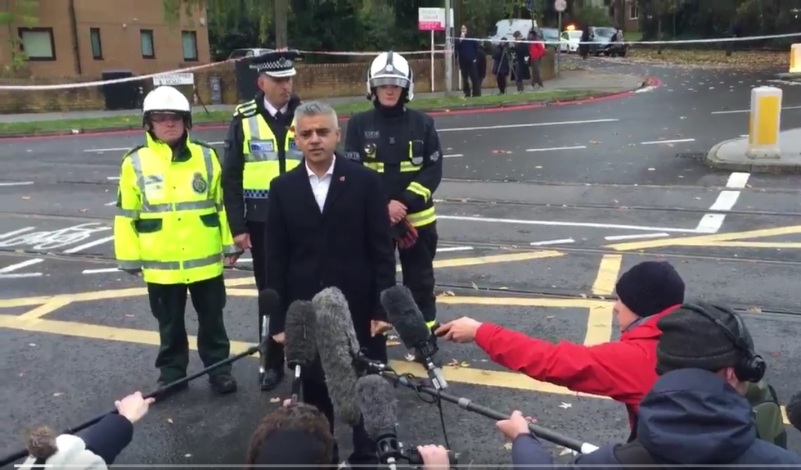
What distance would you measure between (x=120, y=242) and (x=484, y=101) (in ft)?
60.5

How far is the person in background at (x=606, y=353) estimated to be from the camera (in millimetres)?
3086

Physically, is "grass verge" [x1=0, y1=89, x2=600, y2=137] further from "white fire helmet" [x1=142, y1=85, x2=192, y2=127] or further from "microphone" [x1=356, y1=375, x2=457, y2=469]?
"microphone" [x1=356, y1=375, x2=457, y2=469]

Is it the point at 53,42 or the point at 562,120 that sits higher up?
the point at 53,42

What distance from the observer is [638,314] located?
3.35 meters

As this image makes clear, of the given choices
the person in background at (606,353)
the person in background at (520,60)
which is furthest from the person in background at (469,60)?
the person in background at (606,353)

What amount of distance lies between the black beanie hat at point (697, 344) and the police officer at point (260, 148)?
3.14 meters

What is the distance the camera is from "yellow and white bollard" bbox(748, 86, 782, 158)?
42.5 feet

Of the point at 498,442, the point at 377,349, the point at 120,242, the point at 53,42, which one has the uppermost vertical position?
the point at 53,42

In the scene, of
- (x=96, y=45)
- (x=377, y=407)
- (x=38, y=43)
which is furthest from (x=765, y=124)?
(x=38, y=43)

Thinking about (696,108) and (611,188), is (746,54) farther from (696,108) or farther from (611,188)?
(611,188)

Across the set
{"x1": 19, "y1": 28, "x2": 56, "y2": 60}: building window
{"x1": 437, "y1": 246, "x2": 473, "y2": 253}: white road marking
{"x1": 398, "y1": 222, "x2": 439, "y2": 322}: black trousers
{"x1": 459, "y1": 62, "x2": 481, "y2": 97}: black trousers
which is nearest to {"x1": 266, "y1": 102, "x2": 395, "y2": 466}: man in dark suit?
{"x1": 398, "y1": 222, "x2": 439, "y2": 322}: black trousers

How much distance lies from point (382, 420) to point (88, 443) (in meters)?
1.06

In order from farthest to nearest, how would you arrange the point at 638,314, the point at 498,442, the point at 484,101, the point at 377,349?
the point at 484,101 < the point at 498,442 < the point at 377,349 < the point at 638,314

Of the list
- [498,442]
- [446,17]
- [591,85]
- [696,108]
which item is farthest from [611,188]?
[591,85]
